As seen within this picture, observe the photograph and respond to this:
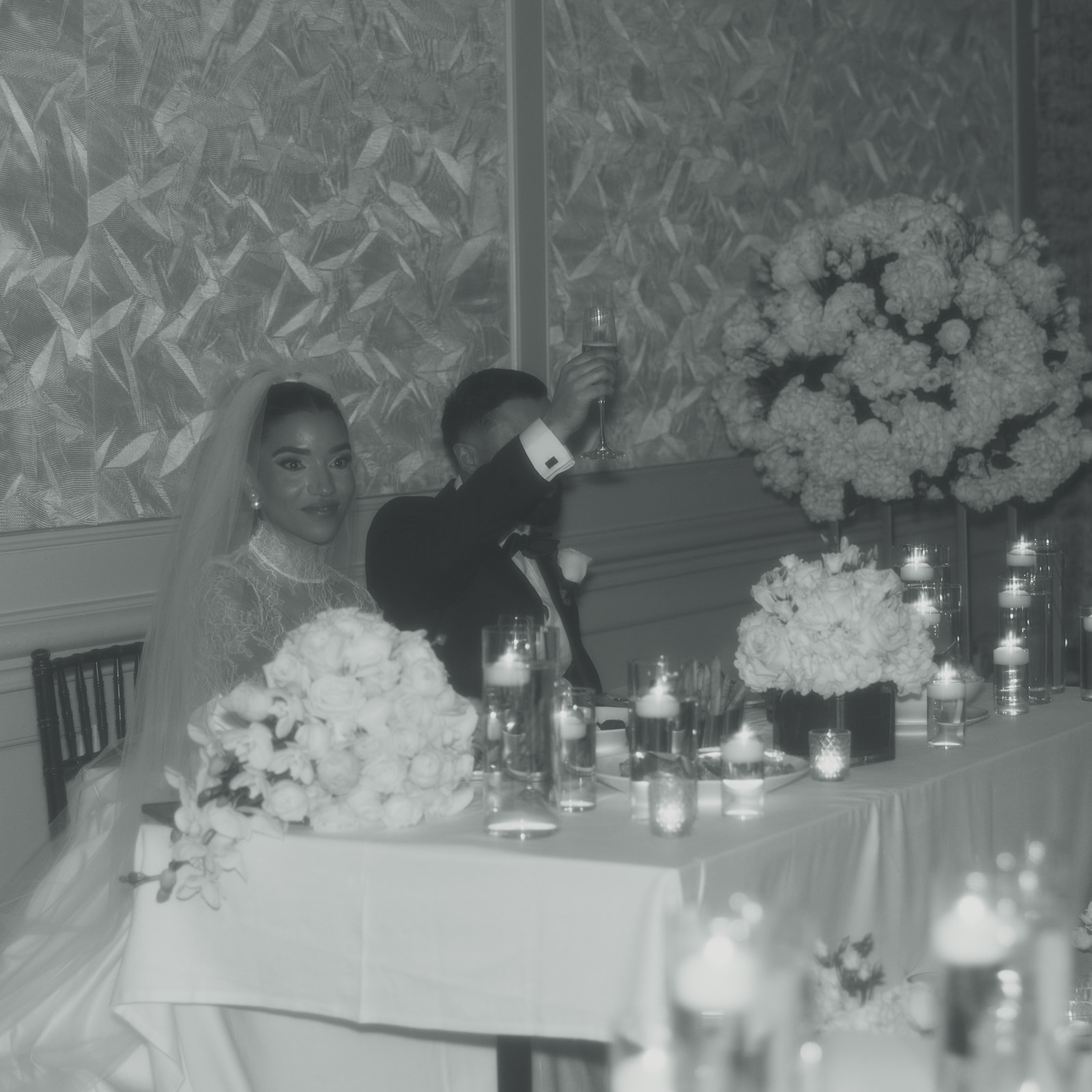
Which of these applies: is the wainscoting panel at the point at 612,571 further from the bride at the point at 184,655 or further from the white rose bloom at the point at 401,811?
the white rose bloom at the point at 401,811

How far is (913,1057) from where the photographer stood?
1.26 metres

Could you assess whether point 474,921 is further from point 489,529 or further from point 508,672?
point 489,529

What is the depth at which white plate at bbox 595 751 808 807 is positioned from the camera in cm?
241

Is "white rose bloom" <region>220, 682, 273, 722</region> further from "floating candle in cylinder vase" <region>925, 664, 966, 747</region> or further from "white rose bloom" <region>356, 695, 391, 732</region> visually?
"floating candle in cylinder vase" <region>925, 664, 966, 747</region>

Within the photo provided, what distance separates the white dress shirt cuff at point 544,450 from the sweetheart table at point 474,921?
1.05 m

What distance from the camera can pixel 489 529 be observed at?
3449mm

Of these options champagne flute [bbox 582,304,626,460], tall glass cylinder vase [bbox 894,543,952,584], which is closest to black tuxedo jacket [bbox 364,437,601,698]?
champagne flute [bbox 582,304,626,460]

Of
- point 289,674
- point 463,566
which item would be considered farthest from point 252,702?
point 463,566

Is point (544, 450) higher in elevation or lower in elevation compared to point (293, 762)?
higher

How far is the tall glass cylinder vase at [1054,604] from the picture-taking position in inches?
127

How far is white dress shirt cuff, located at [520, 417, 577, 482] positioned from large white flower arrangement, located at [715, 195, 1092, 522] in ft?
4.09

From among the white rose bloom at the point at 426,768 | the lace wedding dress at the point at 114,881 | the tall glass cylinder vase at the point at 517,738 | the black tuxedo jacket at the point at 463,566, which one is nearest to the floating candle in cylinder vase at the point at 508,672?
the tall glass cylinder vase at the point at 517,738

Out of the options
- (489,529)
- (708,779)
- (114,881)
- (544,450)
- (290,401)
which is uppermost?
(290,401)

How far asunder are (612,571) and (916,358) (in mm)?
1237
